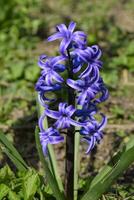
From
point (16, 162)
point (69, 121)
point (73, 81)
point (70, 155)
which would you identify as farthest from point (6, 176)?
point (73, 81)

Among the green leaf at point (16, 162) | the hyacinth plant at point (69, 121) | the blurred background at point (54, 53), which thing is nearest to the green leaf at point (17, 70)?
the blurred background at point (54, 53)

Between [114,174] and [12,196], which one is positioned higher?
[114,174]

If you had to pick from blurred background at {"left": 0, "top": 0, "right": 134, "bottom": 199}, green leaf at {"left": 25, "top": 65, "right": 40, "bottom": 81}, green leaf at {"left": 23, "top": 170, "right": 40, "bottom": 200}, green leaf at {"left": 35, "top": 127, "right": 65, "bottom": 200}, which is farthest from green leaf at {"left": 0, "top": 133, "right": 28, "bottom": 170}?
green leaf at {"left": 25, "top": 65, "right": 40, "bottom": 81}

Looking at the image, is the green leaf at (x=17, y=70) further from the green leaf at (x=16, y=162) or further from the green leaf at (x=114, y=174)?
the green leaf at (x=114, y=174)

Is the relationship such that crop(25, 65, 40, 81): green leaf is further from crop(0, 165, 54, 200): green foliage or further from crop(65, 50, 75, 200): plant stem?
crop(65, 50, 75, 200): plant stem

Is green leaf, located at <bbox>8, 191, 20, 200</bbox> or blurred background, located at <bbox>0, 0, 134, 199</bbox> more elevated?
blurred background, located at <bbox>0, 0, 134, 199</bbox>

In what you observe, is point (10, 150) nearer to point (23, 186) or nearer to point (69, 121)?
point (23, 186)
